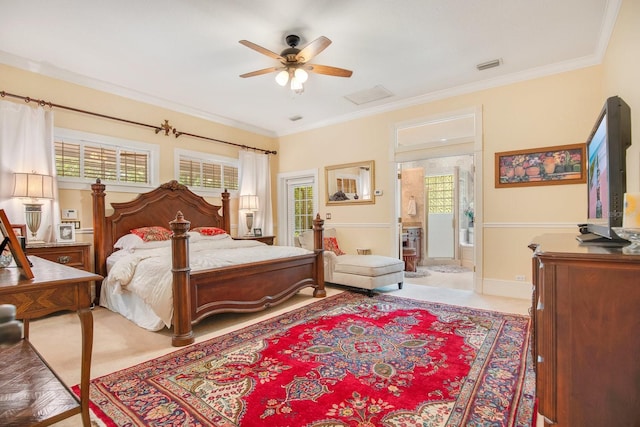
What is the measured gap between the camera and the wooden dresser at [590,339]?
1185 millimetres

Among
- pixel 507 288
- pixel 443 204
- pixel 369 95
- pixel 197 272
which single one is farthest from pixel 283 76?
pixel 443 204

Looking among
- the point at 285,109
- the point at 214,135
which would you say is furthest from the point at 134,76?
the point at 285,109

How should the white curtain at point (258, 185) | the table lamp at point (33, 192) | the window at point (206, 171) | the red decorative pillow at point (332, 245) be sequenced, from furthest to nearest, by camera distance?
the white curtain at point (258, 185) → the red decorative pillow at point (332, 245) → the window at point (206, 171) → the table lamp at point (33, 192)

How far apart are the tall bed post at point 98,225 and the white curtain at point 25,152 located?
0.37m

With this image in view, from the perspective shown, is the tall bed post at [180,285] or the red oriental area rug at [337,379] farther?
the tall bed post at [180,285]

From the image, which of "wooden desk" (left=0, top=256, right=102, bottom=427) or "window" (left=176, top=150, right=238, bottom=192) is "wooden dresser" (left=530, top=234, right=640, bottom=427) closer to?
"wooden desk" (left=0, top=256, right=102, bottom=427)

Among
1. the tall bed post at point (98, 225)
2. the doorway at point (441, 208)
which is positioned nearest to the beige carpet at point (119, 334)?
the tall bed post at point (98, 225)

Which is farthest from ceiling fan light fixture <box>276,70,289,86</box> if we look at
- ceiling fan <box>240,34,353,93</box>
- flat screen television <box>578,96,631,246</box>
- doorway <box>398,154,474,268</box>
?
doorway <box>398,154,474,268</box>

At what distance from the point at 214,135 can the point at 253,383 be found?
179 inches

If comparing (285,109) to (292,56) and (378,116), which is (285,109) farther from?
(292,56)

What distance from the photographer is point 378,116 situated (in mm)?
5281

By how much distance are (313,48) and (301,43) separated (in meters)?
0.47

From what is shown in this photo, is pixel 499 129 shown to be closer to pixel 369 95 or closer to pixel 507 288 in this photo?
pixel 369 95

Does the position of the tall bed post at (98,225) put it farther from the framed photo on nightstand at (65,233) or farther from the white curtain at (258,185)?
Answer: the white curtain at (258,185)
